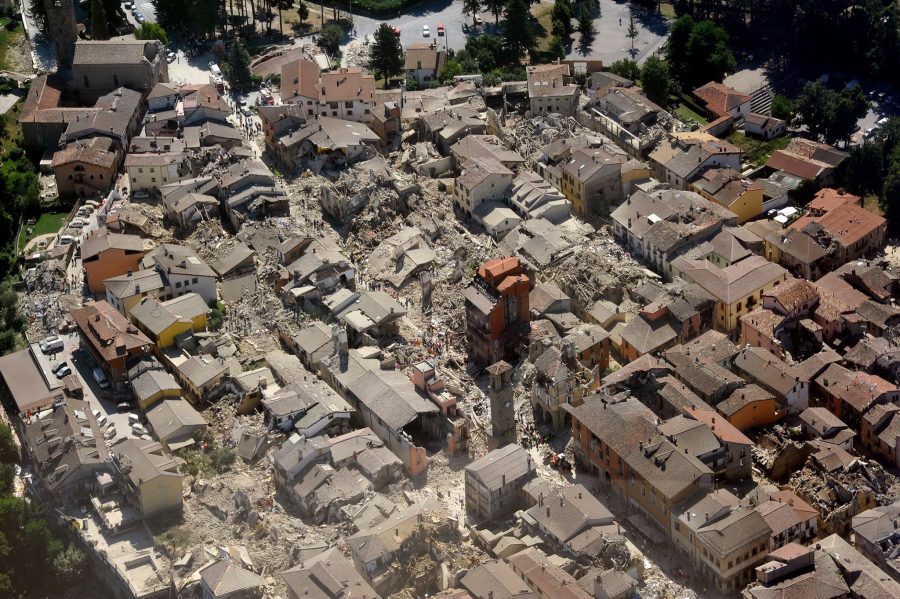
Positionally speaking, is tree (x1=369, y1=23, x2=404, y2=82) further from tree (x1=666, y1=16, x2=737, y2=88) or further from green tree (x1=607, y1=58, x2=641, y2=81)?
tree (x1=666, y1=16, x2=737, y2=88)

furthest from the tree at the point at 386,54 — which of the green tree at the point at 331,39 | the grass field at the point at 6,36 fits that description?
the grass field at the point at 6,36

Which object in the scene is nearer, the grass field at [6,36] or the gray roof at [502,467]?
the gray roof at [502,467]

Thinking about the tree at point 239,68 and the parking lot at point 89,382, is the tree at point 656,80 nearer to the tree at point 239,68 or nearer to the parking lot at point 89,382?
the tree at point 239,68

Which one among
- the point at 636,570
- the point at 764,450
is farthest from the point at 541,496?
the point at 764,450

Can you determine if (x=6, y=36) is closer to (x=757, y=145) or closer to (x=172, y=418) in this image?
(x=172, y=418)

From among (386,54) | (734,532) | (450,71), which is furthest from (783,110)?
(734,532)

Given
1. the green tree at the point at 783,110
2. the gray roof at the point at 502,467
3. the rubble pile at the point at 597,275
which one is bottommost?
the gray roof at the point at 502,467

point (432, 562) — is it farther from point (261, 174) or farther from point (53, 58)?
point (53, 58)
